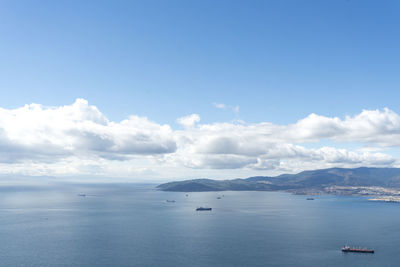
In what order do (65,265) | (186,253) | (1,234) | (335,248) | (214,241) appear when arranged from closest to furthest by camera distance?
(65,265)
(186,253)
(335,248)
(214,241)
(1,234)

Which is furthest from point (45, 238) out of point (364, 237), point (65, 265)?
point (364, 237)

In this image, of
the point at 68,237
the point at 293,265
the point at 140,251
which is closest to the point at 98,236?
the point at 68,237

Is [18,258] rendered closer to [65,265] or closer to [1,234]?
[65,265]

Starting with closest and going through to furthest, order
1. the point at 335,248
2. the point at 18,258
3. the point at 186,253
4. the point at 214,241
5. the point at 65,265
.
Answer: the point at 65,265 → the point at 18,258 → the point at 186,253 → the point at 335,248 → the point at 214,241

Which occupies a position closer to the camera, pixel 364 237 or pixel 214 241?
pixel 214 241

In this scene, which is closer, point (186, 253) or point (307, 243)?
point (186, 253)

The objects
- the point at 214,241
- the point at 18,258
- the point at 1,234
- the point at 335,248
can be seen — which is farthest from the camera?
the point at 1,234

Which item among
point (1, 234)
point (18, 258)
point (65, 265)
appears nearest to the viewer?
point (65, 265)

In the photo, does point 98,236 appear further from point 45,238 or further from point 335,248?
point 335,248
